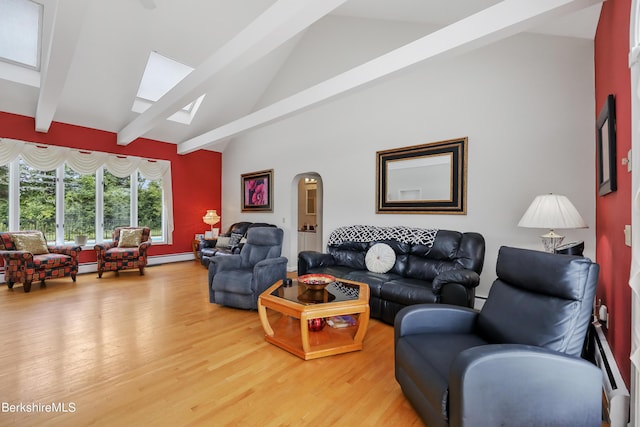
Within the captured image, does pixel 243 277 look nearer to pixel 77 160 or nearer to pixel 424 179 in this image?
pixel 424 179

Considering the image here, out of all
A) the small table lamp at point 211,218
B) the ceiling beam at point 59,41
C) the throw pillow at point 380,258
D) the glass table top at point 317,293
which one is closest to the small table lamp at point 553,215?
the throw pillow at point 380,258

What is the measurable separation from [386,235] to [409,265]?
21.8 inches

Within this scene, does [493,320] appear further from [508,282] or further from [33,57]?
[33,57]

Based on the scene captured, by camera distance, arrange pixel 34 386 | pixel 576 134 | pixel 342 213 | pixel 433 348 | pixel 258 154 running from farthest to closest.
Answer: pixel 258 154
pixel 342 213
pixel 576 134
pixel 34 386
pixel 433 348

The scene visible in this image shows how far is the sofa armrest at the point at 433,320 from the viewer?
195 cm

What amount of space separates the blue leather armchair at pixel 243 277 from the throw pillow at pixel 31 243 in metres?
3.28

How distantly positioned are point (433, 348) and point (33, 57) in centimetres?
631

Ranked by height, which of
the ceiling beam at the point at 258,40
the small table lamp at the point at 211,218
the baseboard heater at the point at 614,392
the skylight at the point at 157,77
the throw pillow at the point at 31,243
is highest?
the skylight at the point at 157,77

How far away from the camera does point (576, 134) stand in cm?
307

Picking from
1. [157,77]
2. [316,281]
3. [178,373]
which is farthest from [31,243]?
[316,281]

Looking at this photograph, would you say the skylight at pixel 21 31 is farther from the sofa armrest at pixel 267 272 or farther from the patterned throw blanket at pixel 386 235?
the patterned throw blanket at pixel 386 235

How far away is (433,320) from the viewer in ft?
6.48

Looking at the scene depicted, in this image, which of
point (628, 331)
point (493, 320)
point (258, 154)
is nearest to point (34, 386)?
point (493, 320)

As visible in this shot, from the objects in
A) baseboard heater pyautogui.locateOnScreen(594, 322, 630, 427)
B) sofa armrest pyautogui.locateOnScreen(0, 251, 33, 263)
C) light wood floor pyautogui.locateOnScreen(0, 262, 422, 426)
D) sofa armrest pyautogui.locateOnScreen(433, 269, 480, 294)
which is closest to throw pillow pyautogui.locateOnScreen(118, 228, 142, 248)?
sofa armrest pyautogui.locateOnScreen(0, 251, 33, 263)
